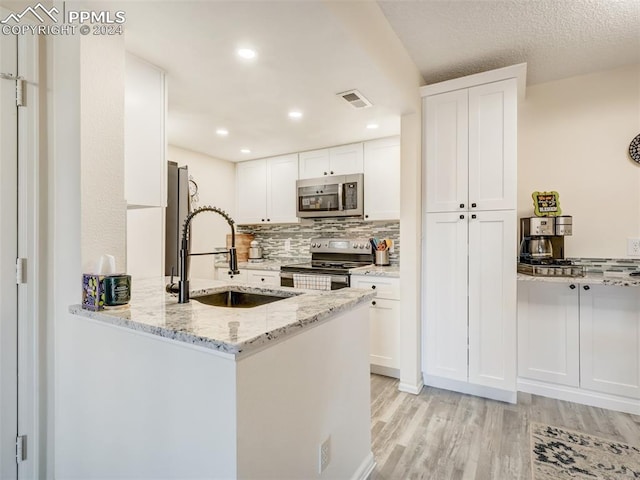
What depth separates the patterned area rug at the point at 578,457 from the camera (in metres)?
1.66

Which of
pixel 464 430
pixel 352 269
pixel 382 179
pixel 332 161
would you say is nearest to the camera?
pixel 464 430

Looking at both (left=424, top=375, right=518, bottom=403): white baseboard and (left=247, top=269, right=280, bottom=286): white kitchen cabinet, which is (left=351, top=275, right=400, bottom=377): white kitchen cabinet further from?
(left=247, top=269, right=280, bottom=286): white kitchen cabinet

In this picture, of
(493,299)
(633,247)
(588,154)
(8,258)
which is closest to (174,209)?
(8,258)

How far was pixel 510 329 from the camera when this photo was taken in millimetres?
2318

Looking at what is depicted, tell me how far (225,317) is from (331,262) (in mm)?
2685

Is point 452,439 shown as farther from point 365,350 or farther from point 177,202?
point 177,202

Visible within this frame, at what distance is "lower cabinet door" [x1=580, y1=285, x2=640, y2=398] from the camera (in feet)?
7.41

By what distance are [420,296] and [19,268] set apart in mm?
2482

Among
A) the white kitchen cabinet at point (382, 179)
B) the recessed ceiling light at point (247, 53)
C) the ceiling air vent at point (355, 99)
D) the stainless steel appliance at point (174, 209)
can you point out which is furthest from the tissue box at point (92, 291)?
the white kitchen cabinet at point (382, 179)

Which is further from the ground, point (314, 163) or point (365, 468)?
point (314, 163)

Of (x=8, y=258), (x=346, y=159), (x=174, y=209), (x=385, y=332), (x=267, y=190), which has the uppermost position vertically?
(x=346, y=159)

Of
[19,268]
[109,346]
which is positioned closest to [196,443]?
[109,346]

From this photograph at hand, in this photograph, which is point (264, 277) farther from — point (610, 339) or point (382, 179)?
point (610, 339)

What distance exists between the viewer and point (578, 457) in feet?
5.88
